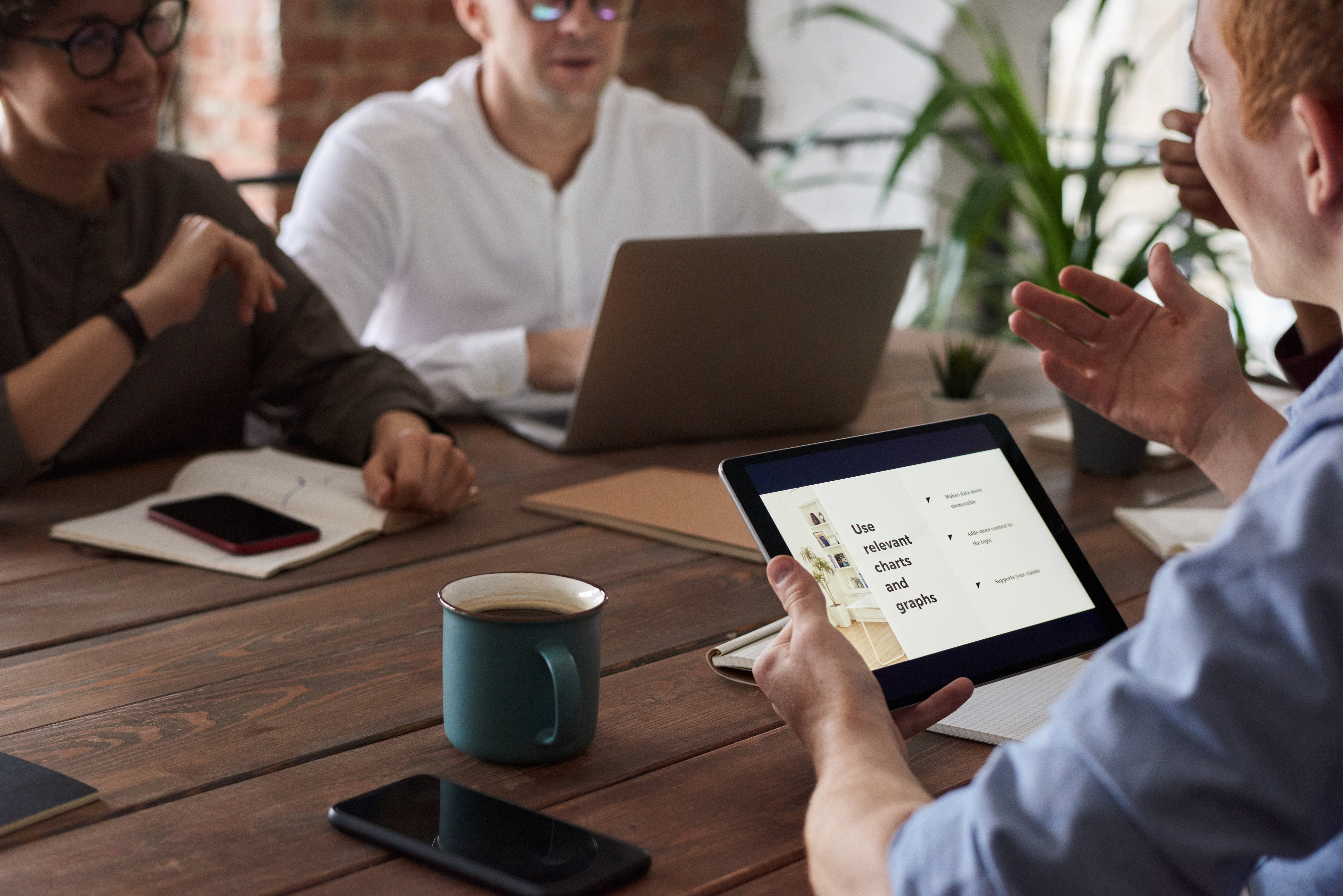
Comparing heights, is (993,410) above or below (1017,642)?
below

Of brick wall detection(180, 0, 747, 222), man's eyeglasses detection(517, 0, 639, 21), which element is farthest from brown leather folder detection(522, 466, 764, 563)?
brick wall detection(180, 0, 747, 222)

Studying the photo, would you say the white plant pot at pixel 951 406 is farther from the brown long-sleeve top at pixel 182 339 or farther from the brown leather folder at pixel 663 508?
the brown long-sleeve top at pixel 182 339

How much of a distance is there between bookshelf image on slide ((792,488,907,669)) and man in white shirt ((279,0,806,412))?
111cm

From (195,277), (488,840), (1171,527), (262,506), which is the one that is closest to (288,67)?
(195,277)

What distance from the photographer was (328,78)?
11.5 ft

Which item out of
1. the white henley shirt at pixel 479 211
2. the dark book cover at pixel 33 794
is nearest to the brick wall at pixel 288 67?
the white henley shirt at pixel 479 211

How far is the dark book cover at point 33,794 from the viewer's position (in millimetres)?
717

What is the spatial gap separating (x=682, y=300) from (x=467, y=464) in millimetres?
308

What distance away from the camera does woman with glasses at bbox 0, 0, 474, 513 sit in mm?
1358

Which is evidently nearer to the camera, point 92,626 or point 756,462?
point 756,462

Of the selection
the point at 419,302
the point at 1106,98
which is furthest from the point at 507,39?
the point at 1106,98

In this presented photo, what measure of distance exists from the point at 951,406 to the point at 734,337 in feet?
0.95

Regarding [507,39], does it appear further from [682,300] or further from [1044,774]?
[1044,774]

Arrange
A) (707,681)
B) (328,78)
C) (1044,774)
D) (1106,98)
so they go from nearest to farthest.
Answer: (1044,774) → (707,681) → (1106,98) → (328,78)
